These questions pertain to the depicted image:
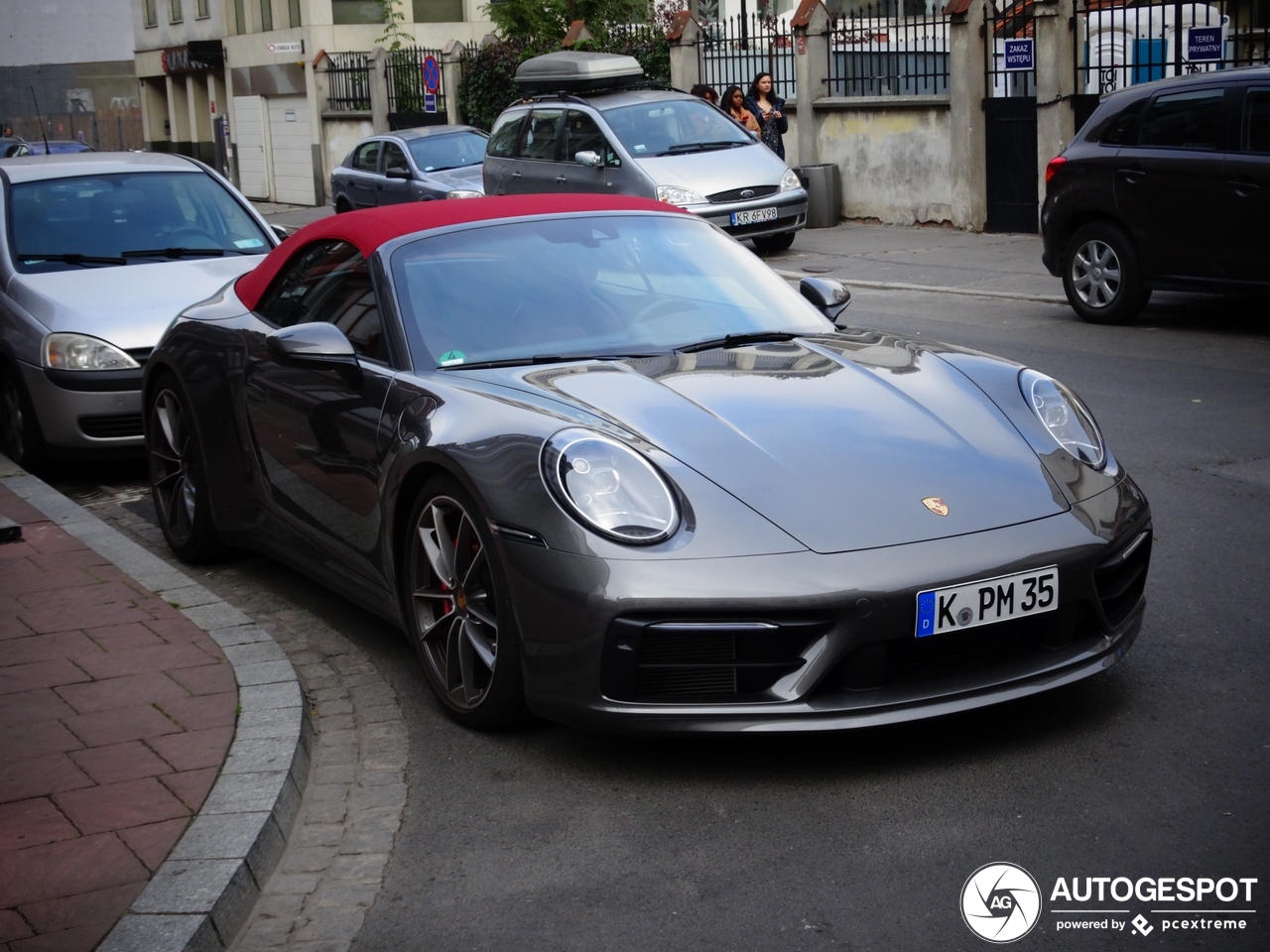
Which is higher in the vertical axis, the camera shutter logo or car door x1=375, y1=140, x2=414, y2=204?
car door x1=375, y1=140, x2=414, y2=204

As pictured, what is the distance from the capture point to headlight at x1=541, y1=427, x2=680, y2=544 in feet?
13.1

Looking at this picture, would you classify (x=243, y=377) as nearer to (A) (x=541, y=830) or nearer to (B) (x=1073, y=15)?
(A) (x=541, y=830)

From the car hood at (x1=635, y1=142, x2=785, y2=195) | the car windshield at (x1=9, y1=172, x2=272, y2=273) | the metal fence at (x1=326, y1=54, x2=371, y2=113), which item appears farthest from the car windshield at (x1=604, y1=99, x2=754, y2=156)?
the metal fence at (x1=326, y1=54, x2=371, y2=113)

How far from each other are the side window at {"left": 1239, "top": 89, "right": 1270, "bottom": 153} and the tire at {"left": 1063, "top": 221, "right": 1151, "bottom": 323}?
1126mm

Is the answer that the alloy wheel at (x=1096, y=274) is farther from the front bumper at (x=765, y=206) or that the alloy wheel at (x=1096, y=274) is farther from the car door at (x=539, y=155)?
the car door at (x=539, y=155)

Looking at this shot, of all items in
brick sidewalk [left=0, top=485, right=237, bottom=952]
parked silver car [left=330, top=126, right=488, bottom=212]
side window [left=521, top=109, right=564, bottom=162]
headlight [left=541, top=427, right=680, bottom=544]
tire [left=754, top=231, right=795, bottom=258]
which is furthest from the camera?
parked silver car [left=330, top=126, right=488, bottom=212]

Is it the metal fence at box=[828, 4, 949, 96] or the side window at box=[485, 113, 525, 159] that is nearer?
the side window at box=[485, 113, 525, 159]

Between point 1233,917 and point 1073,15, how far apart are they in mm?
16076

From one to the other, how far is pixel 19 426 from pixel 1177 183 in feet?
25.4

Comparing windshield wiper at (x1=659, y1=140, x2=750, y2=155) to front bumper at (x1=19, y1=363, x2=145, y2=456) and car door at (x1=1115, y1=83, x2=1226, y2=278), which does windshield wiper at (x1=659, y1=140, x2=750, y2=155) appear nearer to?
car door at (x1=1115, y1=83, x2=1226, y2=278)

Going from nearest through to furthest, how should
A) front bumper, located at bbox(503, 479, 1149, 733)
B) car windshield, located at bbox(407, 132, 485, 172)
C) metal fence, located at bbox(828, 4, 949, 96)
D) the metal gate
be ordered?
front bumper, located at bbox(503, 479, 1149, 733) < the metal gate < metal fence, located at bbox(828, 4, 949, 96) < car windshield, located at bbox(407, 132, 485, 172)

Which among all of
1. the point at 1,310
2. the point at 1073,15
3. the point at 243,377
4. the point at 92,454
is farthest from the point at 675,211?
the point at 1073,15

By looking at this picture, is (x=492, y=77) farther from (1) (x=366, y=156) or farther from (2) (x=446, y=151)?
(2) (x=446, y=151)

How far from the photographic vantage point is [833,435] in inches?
170
